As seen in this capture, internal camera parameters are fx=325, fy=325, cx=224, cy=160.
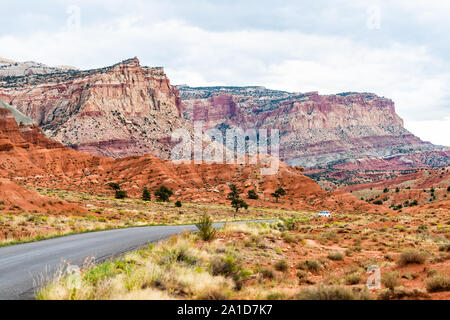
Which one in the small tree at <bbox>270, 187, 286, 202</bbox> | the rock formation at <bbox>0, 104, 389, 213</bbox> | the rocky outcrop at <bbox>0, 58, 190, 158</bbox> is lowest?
the small tree at <bbox>270, 187, 286, 202</bbox>

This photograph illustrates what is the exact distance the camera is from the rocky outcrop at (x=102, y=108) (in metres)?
114

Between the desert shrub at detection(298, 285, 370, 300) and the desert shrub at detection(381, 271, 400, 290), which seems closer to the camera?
the desert shrub at detection(298, 285, 370, 300)

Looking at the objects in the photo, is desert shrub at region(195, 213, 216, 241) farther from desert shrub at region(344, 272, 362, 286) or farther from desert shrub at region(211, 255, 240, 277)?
desert shrub at region(344, 272, 362, 286)

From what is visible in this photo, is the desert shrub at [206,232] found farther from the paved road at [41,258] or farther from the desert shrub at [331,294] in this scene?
the desert shrub at [331,294]

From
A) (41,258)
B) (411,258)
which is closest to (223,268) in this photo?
(41,258)

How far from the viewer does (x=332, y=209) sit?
73.0 meters

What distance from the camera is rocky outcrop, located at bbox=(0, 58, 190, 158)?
114188mm

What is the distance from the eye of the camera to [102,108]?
121250 mm

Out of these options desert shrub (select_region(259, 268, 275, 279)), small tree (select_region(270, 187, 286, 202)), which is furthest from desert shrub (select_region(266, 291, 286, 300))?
small tree (select_region(270, 187, 286, 202))

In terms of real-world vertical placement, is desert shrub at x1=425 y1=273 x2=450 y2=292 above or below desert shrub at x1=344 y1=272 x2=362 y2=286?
above
